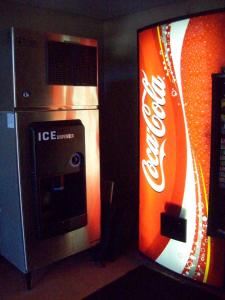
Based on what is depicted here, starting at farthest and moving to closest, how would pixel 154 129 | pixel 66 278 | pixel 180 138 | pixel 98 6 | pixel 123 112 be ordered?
pixel 123 112
pixel 98 6
pixel 66 278
pixel 154 129
pixel 180 138

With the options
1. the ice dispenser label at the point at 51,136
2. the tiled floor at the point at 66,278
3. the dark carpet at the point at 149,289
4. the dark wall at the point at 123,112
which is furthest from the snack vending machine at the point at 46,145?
the dark wall at the point at 123,112

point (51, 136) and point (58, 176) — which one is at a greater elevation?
point (51, 136)

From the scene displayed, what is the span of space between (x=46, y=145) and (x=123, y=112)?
119 centimetres

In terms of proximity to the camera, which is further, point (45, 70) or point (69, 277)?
point (69, 277)

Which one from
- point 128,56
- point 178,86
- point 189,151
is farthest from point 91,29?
point 189,151

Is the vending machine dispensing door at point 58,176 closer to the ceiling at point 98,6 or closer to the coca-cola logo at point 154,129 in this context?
Answer: the coca-cola logo at point 154,129

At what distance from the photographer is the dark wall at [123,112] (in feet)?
9.62

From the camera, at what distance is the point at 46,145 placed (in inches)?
87.1

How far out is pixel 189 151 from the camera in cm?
216

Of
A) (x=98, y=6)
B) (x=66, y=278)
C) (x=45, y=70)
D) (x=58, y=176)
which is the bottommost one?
(x=66, y=278)

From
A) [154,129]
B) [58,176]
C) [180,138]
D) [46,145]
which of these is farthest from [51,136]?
[180,138]

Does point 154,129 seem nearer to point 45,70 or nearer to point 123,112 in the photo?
point 45,70

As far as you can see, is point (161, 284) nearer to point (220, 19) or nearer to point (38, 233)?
point (38, 233)

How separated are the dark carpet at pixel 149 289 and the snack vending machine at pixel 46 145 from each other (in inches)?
15.9
